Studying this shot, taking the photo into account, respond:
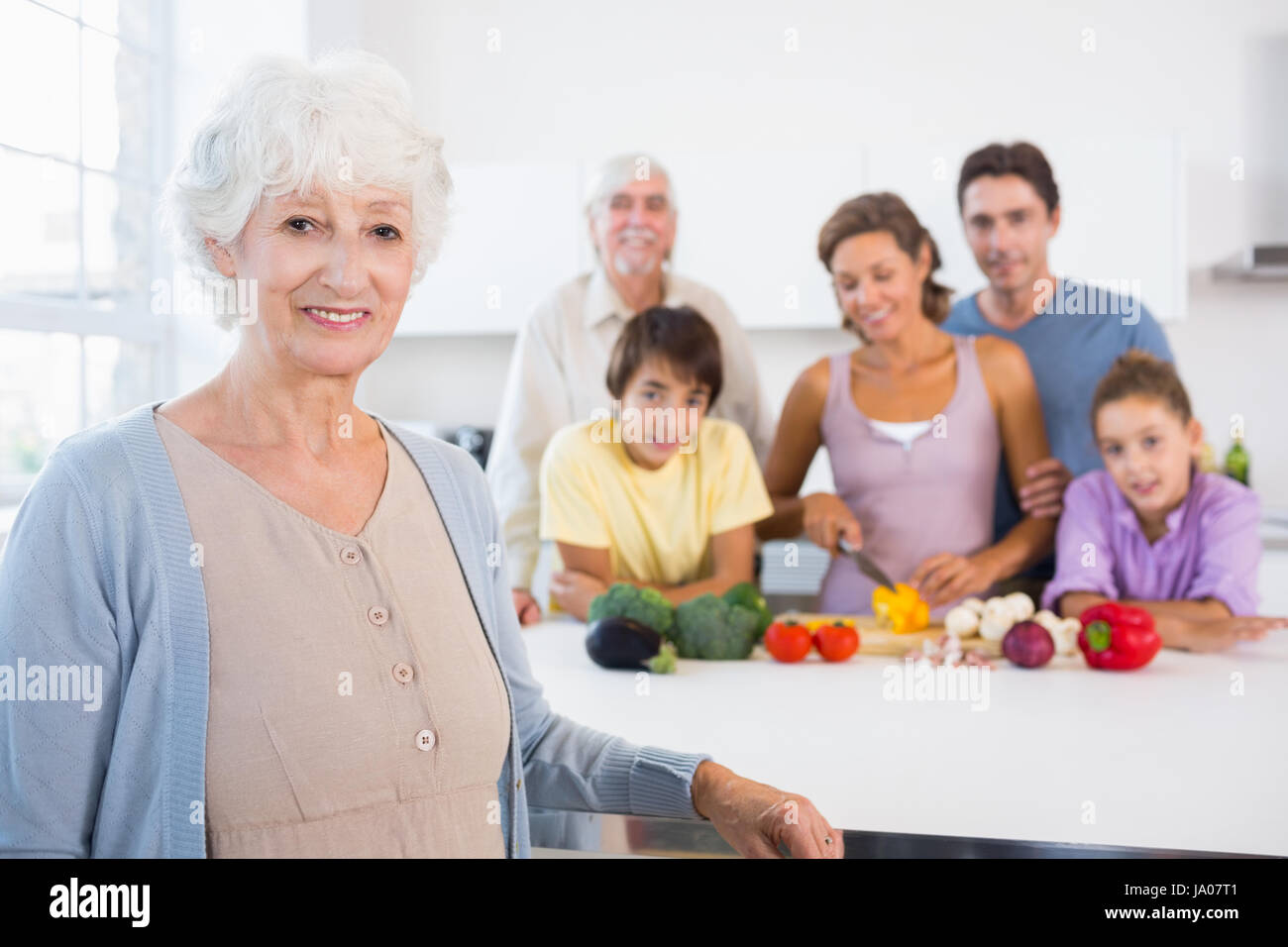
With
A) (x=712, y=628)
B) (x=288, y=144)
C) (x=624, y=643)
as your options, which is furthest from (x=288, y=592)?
(x=712, y=628)

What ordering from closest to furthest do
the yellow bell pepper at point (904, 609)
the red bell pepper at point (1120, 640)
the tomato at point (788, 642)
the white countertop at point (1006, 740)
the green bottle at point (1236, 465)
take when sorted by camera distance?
the white countertop at point (1006, 740) < the red bell pepper at point (1120, 640) < the tomato at point (788, 642) < the yellow bell pepper at point (904, 609) < the green bottle at point (1236, 465)

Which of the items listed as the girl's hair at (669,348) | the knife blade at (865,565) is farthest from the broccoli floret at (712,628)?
the girl's hair at (669,348)

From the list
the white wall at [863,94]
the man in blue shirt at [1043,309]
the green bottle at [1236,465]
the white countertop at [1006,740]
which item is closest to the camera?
the white countertop at [1006,740]

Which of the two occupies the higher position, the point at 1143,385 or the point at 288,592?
the point at 1143,385

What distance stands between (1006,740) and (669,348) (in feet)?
2.81

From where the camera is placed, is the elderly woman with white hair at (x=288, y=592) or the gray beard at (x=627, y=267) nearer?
the elderly woman with white hair at (x=288, y=592)

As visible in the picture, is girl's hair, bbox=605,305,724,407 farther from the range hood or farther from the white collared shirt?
the range hood

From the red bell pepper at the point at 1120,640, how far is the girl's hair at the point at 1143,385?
0.44m

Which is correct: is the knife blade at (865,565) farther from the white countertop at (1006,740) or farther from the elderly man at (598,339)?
the elderly man at (598,339)

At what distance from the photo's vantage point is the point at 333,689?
796 millimetres

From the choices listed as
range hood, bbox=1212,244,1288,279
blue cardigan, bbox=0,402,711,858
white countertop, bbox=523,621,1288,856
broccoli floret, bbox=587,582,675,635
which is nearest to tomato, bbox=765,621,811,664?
white countertop, bbox=523,621,1288,856

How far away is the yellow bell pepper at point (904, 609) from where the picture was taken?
1.56 m

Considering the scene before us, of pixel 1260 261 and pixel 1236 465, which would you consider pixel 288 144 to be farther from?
pixel 1236 465
